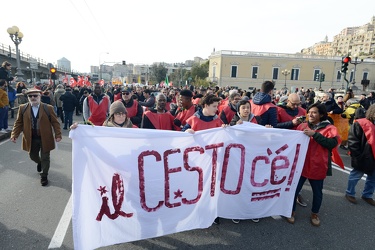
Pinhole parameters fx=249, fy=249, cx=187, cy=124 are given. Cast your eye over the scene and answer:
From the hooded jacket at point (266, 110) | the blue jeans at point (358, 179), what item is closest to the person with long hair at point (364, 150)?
the blue jeans at point (358, 179)

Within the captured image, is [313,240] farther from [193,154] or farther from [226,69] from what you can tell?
[226,69]

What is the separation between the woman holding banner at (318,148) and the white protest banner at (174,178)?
12cm

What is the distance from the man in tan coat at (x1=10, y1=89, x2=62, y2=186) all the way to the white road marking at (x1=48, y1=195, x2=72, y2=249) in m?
1.30

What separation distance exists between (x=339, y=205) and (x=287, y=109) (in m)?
1.86

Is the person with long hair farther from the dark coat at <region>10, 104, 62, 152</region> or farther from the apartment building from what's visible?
the apartment building

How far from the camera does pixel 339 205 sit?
4.17 m

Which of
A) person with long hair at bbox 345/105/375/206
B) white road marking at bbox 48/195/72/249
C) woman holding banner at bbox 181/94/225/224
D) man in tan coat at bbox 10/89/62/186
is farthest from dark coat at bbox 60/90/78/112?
person with long hair at bbox 345/105/375/206

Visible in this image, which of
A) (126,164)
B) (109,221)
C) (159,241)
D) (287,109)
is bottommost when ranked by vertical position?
(159,241)

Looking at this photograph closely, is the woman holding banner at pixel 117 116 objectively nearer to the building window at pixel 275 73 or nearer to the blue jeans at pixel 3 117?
the blue jeans at pixel 3 117

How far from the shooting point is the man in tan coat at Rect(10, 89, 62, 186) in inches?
176

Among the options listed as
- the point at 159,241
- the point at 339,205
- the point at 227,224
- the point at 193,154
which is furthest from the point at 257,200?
the point at 339,205

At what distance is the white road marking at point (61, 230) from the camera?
9.82 feet

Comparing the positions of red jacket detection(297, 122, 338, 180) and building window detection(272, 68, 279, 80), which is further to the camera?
building window detection(272, 68, 279, 80)

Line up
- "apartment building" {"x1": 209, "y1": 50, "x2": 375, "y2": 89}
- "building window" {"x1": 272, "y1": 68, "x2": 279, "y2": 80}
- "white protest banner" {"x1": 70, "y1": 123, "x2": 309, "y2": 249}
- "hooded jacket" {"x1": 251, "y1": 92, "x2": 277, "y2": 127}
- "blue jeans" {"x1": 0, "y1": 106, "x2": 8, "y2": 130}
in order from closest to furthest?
1. "white protest banner" {"x1": 70, "y1": 123, "x2": 309, "y2": 249}
2. "hooded jacket" {"x1": 251, "y1": 92, "x2": 277, "y2": 127}
3. "blue jeans" {"x1": 0, "y1": 106, "x2": 8, "y2": 130}
4. "apartment building" {"x1": 209, "y1": 50, "x2": 375, "y2": 89}
5. "building window" {"x1": 272, "y1": 68, "x2": 279, "y2": 80}
